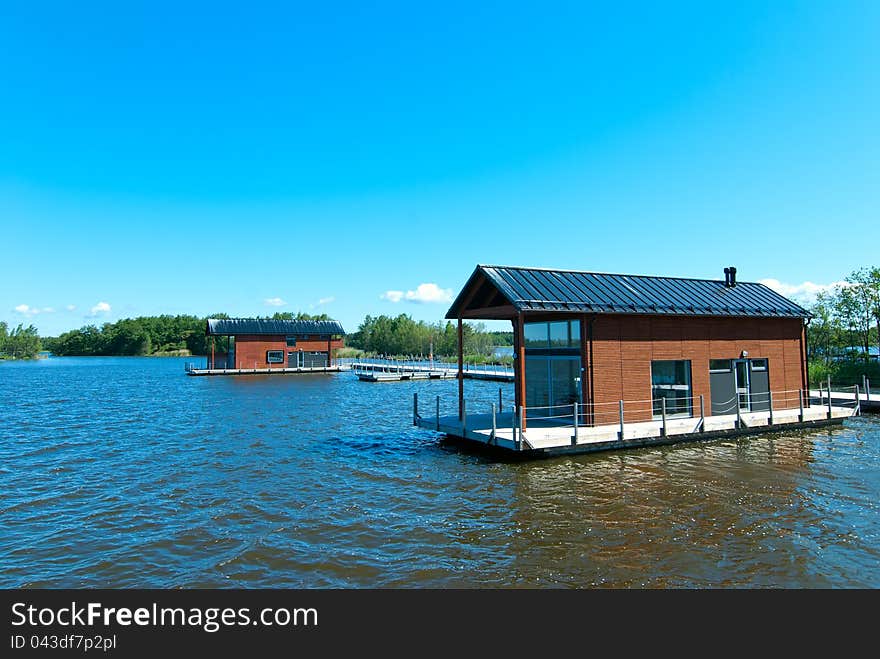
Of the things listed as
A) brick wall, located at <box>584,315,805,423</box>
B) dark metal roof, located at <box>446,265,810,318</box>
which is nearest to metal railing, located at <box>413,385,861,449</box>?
brick wall, located at <box>584,315,805,423</box>

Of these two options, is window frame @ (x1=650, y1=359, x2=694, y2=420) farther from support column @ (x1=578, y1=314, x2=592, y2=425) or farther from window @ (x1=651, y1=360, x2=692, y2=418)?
support column @ (x1=578, y1=314, x2=592, y2=425)

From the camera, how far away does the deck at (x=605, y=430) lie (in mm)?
16031

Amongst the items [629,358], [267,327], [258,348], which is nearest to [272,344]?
[258,348]

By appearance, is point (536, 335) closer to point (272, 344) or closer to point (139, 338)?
point (272, 344)

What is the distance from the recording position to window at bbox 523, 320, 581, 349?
18.1 meters

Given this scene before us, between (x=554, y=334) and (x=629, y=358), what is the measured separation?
8.54 feet

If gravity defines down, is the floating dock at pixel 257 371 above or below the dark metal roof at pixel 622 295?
below

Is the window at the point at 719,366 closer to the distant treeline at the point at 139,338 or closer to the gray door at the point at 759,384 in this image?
the gray door at the point at 759,384

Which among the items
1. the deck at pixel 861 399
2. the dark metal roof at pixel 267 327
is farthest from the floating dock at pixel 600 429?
the dark metal roof at pixel 267 327

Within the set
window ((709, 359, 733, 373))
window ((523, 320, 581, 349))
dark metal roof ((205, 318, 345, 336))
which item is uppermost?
dark metal roof ((205, 318, 345, 336))

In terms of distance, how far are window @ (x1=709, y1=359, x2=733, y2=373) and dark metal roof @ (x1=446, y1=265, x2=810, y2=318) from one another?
1761 mm

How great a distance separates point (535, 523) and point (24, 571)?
9076 mm

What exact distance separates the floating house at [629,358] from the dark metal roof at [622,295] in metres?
0.05
